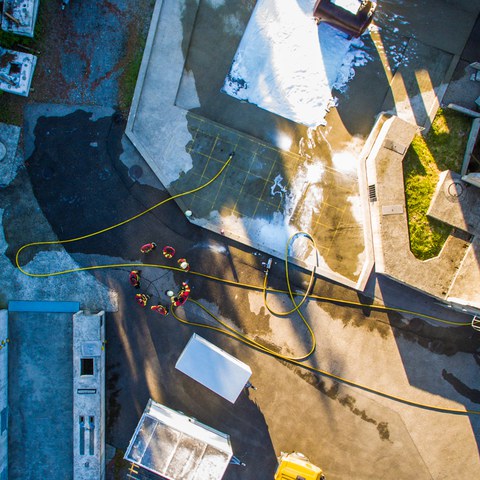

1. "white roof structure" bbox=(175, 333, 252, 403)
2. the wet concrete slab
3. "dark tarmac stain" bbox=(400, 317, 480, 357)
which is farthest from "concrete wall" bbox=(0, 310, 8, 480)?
"dark tarmac stain" bbox=(400, 317, 480, 357)

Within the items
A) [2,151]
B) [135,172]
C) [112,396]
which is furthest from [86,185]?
[112,396]

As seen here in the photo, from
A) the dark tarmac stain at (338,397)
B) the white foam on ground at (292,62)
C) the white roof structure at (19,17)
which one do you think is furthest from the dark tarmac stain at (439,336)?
the white roof structure at (19,17)

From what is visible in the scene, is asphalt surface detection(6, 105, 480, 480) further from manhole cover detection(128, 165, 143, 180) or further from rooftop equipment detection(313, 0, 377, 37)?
rooftop equipment detection(313, 0, 377, 37)

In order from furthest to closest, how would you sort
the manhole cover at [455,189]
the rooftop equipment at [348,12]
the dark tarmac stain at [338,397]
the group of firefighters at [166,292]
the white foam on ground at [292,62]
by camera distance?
the dark tarmac stain at [338,397]
the white foam on ground at [292,62]
the group of firefighters at [166,292]
the manhole cover at [455,189]
the rooftop equipment at [348,12]

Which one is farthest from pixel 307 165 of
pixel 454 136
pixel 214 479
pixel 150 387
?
pixel 214 479

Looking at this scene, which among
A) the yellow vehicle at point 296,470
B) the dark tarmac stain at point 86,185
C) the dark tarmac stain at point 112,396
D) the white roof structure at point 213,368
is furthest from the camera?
the dark tarmac stain at point 112,396

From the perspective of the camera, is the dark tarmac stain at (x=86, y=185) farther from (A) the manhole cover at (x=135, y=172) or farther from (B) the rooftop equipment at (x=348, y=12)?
(B) the rooftop equipment at (x=348, y=12)

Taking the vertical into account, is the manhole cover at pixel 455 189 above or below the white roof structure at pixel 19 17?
above

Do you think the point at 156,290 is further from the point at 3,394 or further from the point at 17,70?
the point at 17,70
